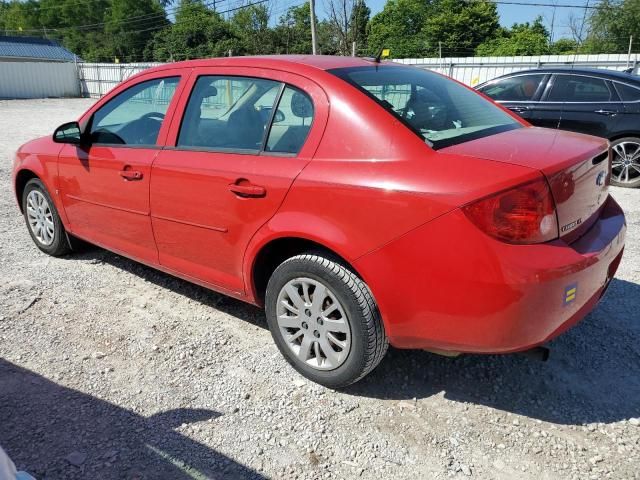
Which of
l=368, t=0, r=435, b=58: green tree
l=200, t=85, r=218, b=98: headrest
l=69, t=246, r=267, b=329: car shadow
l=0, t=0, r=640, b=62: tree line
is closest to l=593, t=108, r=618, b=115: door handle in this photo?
l=69, t=246, r=267, b=329: car shadow

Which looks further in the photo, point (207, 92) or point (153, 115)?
point (153, 115)

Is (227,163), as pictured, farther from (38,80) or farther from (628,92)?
(38,80)

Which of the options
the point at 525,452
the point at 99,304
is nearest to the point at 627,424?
the point at 525,452

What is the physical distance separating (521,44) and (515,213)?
46.0m

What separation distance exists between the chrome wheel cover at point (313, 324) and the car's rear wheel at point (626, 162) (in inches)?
A: 246

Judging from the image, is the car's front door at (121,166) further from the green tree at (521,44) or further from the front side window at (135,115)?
the green tree at (521,44)

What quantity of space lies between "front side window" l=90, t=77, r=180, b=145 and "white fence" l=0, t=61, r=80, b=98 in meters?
32.2

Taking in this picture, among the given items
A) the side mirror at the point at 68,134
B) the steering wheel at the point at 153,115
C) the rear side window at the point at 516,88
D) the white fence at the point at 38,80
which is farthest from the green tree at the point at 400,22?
the steering wheel at the point at 153,115

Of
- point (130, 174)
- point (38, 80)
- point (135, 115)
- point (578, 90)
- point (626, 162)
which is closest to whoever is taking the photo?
point (130, 174)

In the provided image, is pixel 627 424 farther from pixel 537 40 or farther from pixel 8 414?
pixel 537 40

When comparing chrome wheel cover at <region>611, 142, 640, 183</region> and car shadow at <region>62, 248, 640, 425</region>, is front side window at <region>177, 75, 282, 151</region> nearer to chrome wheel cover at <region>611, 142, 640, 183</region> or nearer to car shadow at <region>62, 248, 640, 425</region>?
car shadow at <region>62, 248, 640, 425</region>

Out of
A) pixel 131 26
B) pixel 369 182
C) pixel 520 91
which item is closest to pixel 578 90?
pixel 520 91

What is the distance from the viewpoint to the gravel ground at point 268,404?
2363 millimetres

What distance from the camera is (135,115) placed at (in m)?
3.80
